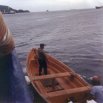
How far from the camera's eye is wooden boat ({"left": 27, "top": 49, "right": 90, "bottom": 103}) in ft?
42.5

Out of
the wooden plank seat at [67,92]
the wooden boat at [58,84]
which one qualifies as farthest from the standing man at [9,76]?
the wooden plank seat at [67,92]

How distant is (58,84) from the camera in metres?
15.4

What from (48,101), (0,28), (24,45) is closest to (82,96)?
(48,101)

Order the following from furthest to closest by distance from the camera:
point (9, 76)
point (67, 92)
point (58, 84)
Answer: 1. point (58, 84)
2. point (67, 92)
3. point (9, 76)

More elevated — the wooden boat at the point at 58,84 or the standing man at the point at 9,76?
the standing man at the point at 9,76

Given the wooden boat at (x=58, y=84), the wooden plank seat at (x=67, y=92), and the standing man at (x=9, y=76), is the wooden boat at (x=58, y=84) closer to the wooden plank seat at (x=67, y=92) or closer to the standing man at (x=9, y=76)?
the wooden plank seat at (x=67, y=92)

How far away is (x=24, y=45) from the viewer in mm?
37219

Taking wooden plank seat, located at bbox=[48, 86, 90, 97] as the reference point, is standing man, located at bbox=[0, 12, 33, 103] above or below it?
above

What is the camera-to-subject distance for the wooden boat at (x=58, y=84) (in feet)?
42.5

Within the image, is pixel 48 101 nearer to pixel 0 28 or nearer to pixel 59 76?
pixel 59 76

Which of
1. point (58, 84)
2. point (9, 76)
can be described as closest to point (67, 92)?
point (58, 84)

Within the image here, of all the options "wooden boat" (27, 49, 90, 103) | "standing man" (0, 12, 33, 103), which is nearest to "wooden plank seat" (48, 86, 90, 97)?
"wooden boat" (27, 49, 90, 103)

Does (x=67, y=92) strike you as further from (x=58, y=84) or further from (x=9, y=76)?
(x=9, y=76)

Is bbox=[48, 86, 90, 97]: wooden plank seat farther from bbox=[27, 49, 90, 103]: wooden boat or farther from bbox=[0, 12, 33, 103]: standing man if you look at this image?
bbox=[0, 12, 33, 103]: standing man
